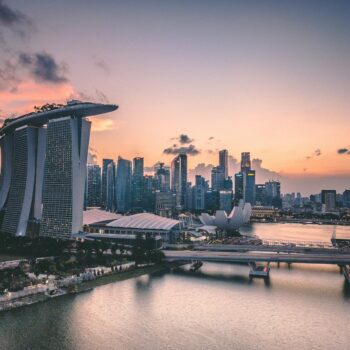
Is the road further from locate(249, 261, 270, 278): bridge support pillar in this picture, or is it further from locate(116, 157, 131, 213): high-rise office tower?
locate(116, 157, 131, 213): high-rise office tower

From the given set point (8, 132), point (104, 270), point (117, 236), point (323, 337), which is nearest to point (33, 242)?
point (117, 236)

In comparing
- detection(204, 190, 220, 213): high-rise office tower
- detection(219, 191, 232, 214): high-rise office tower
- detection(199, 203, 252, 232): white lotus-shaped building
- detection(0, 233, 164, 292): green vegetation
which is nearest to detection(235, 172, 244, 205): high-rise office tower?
detection(204, 190, 220, 213): high-rise office tower

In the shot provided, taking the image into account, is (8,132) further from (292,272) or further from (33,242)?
(292,272)

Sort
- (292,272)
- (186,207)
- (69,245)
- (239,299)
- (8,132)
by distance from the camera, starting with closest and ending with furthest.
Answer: (239,299), (292,272), (69,245), (8,132), (186,207)

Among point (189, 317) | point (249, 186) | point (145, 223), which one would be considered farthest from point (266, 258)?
point (249, 186)

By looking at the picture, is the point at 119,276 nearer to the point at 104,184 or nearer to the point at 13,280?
the point at 13,280
